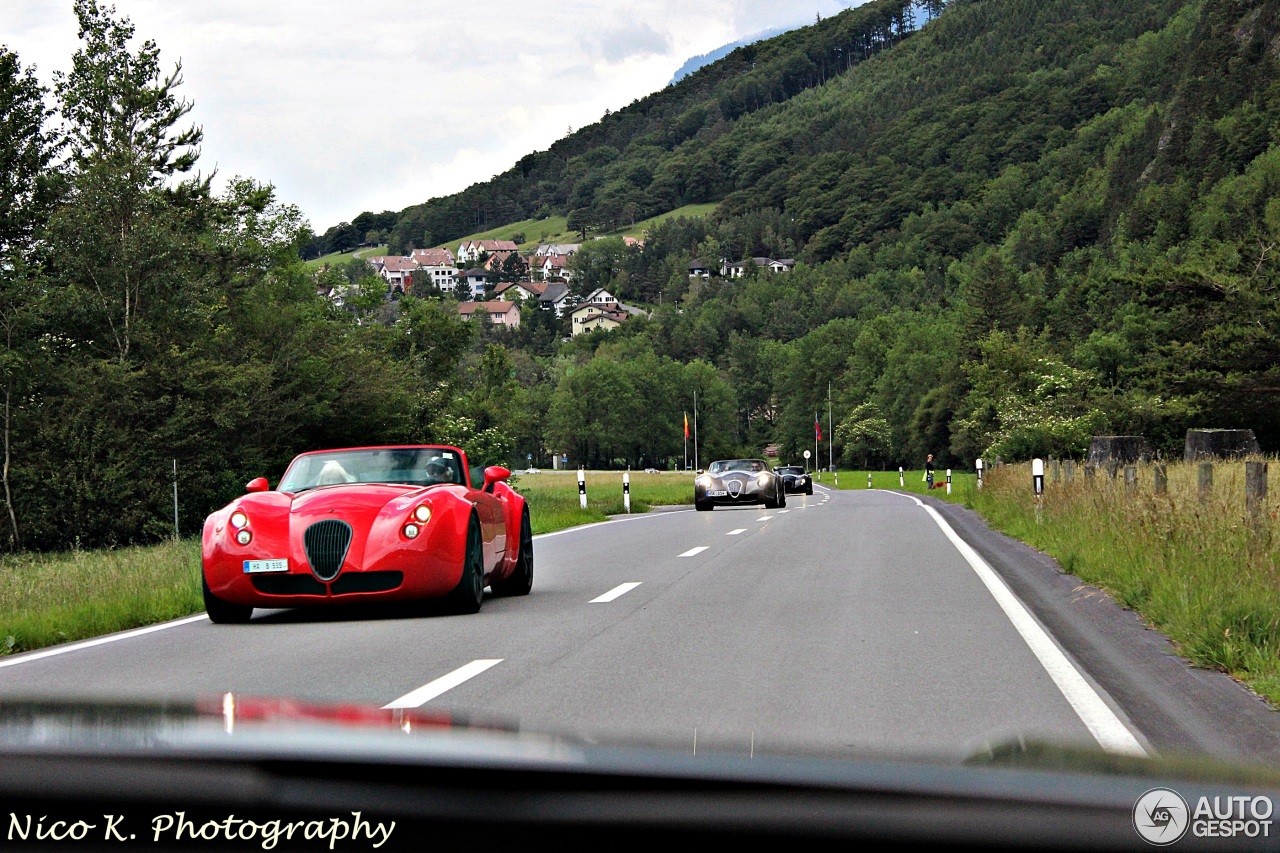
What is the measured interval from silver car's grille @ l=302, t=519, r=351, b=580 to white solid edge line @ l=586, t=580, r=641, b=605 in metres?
2.34

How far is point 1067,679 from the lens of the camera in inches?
294

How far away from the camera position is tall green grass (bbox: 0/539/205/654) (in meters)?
10.5

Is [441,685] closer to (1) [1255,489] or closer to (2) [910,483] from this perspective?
(1) [1255,489]

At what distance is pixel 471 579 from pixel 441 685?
3467 mm

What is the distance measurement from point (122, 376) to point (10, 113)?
1303 cm

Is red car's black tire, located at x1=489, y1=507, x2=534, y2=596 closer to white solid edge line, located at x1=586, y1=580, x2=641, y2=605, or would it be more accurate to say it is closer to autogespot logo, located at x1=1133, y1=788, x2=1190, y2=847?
white solid edge line, located at x1=586, y1=580, x2=641, y2=605

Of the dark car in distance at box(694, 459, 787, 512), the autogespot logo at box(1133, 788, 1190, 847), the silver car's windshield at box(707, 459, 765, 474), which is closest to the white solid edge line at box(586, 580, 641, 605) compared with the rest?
the autogespot logo at box(1133, 788, 1190, 847)

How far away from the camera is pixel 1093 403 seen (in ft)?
191

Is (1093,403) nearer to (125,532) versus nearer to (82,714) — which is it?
(125,532)

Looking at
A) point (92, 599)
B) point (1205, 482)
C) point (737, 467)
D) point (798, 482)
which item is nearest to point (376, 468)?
point (92, 599)

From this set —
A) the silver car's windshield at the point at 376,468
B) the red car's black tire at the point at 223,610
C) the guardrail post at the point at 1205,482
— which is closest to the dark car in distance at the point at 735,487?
the guardrail post at the point at 1205,482

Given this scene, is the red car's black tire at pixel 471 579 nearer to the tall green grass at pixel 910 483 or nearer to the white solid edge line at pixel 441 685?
the white solid edge line at pixel 441 685

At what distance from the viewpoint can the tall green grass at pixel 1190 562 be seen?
317 inches

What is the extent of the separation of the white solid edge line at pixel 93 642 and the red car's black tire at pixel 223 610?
1.40 ft
